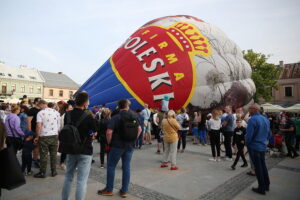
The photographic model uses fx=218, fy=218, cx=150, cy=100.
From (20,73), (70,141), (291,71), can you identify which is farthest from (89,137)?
(20,73)

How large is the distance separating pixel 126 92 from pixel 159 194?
5.68 m

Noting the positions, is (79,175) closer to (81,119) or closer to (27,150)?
(81,119)

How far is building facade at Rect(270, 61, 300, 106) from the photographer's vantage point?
34.7 m

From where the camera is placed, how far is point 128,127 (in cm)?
384

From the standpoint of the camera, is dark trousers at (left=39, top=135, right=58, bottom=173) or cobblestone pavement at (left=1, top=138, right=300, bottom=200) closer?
cobblestone pavement at (left=1, top=138, right=300, bottom=200)

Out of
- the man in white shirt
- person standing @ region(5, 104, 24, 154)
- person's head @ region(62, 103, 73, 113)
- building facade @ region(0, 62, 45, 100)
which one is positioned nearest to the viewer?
the man in white shirt

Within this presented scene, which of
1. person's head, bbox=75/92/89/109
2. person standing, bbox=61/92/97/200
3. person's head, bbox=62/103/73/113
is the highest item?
person's head, bbox=75/92/89/109

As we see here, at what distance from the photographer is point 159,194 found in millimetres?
3982

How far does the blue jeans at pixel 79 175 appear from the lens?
3152mm

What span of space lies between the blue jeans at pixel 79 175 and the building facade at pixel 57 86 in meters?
43.2

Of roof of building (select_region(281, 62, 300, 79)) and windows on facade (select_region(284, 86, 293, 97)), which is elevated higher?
roof of building (select_region(281, 62, 300, 79))

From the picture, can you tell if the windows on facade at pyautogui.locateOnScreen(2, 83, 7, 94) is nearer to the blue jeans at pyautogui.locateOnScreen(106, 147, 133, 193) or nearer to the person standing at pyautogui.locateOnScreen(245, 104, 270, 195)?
the blue jeans at pyautogui.locateOnScreen(106, 147, 133, 193)

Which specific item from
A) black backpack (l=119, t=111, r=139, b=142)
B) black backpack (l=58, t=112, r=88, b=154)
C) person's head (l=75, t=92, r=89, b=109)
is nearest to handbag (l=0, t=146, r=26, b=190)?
black backpack (l=58, t=112, r=88, b=154)

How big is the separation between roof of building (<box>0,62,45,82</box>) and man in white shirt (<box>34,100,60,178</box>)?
139 feet
